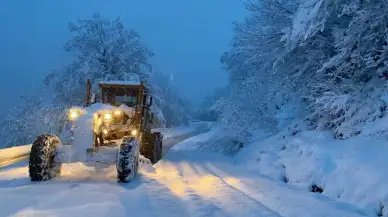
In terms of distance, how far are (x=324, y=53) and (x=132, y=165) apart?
684cm

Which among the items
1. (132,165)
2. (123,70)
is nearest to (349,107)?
(132,165)

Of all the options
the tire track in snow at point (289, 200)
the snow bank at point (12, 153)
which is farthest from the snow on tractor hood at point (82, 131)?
the snow bank at point (12, 153)

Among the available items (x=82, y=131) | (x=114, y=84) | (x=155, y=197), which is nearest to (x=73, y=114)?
(x=82, y=131)

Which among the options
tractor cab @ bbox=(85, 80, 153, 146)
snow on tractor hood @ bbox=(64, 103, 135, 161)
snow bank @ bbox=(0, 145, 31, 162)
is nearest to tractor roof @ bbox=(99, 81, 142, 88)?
tractor cab @ bbox=(85, 80, 153, 146)

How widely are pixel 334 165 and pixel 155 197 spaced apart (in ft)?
13.2

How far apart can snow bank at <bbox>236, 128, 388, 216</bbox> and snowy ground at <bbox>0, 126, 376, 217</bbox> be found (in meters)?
0.35

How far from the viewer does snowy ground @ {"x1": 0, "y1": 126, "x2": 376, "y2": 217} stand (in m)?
5.96

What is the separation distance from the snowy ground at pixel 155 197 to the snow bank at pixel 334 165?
1.15ft

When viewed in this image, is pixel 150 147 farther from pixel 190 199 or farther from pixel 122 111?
pixel 190 199

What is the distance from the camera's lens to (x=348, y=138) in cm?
936

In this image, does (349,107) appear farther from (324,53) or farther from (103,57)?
(103,57)

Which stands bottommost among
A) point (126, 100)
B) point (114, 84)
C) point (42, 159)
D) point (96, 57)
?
point (42, 159)

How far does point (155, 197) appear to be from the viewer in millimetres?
6914

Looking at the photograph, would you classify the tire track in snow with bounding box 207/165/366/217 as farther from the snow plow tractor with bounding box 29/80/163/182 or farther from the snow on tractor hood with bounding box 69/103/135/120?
the snow on tractor hood with bounding box 69/103/135/120
